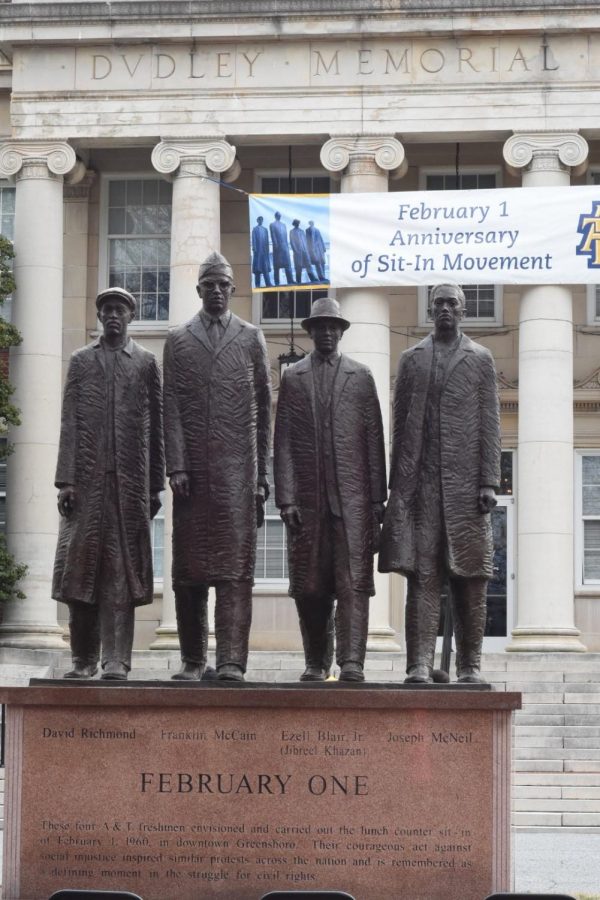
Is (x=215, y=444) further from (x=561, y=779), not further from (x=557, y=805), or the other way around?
(x=561, y=779)

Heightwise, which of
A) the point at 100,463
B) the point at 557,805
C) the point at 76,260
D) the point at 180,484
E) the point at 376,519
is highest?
the point at 76,260

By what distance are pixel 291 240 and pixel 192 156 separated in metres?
2.53

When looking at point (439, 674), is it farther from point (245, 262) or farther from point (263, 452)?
point (245, 262)

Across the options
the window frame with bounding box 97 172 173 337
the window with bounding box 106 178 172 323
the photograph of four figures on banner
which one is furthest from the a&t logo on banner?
the window with bounding box 106 178 172 323

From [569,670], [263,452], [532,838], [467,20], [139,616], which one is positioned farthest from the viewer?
[139,616]

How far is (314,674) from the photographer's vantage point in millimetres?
13820

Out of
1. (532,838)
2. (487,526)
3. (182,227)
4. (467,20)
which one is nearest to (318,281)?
(182,227)

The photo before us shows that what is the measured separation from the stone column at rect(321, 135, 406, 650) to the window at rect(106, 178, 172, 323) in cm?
369

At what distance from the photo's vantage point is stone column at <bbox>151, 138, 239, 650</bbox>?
3112 cm

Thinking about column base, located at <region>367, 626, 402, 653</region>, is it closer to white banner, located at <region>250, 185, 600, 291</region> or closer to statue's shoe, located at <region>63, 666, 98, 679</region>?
white banner, located at <region>250, 185, 600, 291</region>

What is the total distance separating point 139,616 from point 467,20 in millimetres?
10886

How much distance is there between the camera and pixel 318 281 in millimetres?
30609

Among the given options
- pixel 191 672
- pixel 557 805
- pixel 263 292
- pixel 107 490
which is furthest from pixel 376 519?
pixel 263 292

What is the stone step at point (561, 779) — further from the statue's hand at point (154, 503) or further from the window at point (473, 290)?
the window at point (473, 290)
